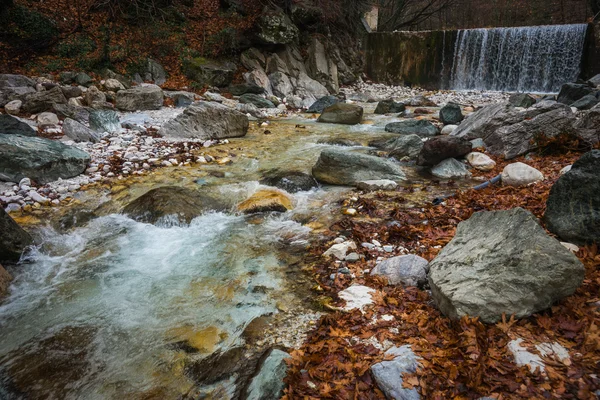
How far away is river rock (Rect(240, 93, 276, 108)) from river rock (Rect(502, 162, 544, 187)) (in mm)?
10961

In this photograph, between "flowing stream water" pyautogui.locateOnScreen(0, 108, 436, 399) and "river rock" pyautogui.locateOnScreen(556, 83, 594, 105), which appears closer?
"flowing stream water" pyautogui.locateOnScreen(0, 108, 436, 399)

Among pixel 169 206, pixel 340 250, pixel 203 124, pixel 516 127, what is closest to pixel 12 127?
pixel 203 124

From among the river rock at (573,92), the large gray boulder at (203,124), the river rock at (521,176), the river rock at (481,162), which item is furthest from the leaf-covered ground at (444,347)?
the river rock at (573,92)

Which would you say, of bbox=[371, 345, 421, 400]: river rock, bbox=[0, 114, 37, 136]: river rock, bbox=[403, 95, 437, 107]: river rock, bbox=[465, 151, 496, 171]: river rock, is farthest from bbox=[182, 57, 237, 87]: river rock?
bbox=[371, 345, 421, 400]: river rock

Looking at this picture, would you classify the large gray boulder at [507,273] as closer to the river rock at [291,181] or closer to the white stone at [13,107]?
the river rock at [291,181]

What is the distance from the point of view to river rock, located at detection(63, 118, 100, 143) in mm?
7898

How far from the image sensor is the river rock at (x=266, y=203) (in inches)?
212

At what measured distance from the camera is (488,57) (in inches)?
788

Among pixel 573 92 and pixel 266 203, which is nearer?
pixel 266 203

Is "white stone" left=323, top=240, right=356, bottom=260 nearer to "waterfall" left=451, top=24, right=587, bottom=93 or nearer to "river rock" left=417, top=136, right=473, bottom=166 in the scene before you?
"river rock" left=417, top=136, right=473, bottom=166

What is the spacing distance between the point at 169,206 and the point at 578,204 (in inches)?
194

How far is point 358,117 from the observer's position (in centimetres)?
1195

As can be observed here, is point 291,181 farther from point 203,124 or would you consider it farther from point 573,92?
point 573,92

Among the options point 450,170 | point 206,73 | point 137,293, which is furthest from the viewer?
point 206,73
